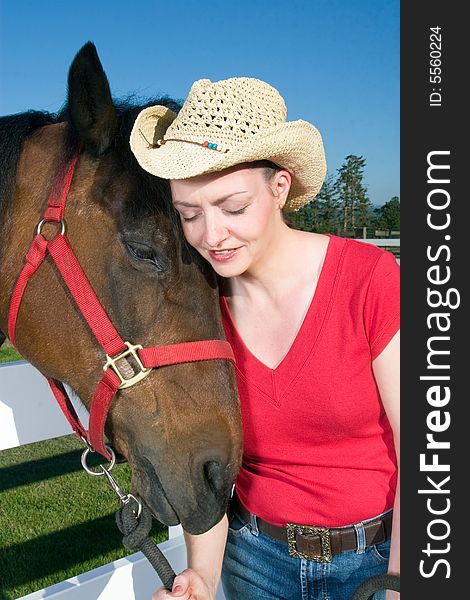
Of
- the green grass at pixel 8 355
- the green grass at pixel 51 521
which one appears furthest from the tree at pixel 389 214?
the green grass at pixel 51 521

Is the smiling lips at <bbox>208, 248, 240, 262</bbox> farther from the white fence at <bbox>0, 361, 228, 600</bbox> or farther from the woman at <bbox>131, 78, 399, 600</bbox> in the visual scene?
the white fence at <bbox>0, 361, 228, 600</bbox>

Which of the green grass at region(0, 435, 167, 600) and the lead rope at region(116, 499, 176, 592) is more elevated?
the lead rope at region(116, 499, 176, 592)

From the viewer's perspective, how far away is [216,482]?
157cm

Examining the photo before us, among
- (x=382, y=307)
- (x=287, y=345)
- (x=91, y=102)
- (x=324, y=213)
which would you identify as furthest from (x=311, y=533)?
(x=324, y=213)

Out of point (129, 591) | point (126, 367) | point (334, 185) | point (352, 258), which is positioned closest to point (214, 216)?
point (352, 258)

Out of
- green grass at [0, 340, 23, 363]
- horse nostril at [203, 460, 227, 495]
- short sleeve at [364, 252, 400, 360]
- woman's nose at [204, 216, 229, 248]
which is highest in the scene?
woman's nose at [204, 216, 229, 248]

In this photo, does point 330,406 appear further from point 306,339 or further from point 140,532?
point 140,532

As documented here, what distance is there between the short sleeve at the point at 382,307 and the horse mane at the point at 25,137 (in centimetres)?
64

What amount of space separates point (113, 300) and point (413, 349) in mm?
757

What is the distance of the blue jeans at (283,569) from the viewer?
1572 mm

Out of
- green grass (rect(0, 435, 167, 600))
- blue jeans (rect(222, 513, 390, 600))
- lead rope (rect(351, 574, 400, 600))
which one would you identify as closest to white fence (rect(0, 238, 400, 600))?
blue jeans (rect(222, 513, 390, 600))

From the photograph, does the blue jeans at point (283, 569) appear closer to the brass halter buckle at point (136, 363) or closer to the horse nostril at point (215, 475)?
the horse nostril at point (215, 475)

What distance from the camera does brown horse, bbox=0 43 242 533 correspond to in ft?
5.12

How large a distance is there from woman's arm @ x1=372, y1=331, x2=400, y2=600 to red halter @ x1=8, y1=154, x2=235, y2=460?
393mm
